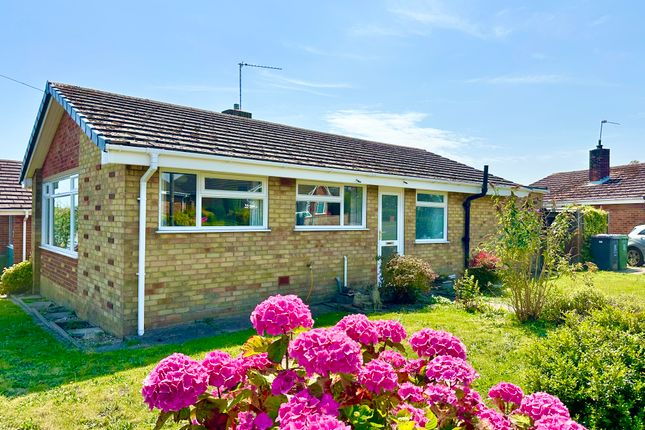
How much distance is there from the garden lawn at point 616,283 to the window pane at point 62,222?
12.7 meters

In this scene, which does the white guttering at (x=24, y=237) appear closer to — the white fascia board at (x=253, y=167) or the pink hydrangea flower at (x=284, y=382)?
the white fascia board at (x=253, y=167)

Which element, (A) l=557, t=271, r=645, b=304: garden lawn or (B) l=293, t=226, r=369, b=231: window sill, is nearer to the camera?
(B) l=293, t=226, r=369, b=231: window sill

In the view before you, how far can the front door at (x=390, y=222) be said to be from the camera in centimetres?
1114

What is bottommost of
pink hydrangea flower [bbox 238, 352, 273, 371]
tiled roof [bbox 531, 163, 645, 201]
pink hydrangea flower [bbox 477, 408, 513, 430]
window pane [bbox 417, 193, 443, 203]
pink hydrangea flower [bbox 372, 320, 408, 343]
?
pink hydrangea flower [bbox 477, 408, 513, 430]

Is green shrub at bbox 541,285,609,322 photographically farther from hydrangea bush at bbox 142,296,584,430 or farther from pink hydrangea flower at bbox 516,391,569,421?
hydrangea bush at bbox 142,296,584,430

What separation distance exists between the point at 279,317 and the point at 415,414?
0.84 metres

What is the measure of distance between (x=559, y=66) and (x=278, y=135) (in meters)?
8.29

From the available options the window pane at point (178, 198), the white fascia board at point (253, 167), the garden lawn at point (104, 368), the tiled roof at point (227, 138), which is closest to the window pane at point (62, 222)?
the garden lawn at point (104, 368)

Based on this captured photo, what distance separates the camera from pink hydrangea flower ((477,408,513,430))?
6.39 ft

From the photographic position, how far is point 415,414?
1.90 metres

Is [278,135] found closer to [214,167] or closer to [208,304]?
[214,167]

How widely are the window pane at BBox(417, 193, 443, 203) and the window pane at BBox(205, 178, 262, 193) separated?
17.9ft

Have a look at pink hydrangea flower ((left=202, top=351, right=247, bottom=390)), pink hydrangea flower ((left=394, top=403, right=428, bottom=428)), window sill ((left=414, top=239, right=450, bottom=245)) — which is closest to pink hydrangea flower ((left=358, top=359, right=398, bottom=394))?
pink hydrangea flower ((left=394, top=403, right=428, bottom=428))

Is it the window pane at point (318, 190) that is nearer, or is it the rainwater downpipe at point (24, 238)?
the window pane at point (318, 190)
